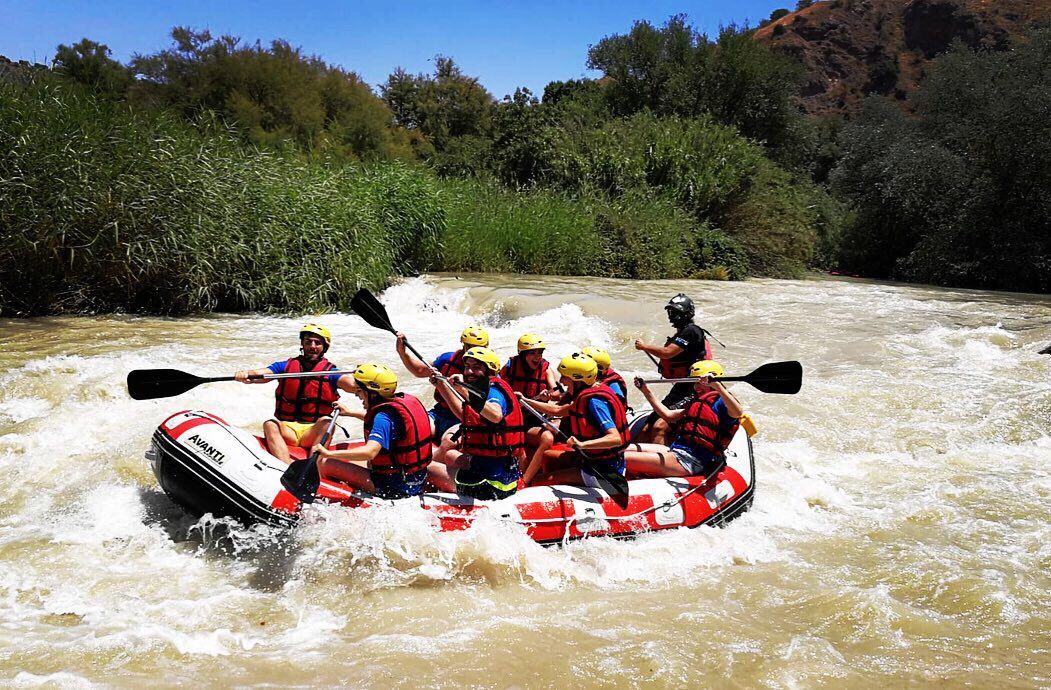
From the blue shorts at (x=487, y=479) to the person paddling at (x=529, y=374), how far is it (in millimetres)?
779

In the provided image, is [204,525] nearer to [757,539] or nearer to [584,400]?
[584,400]

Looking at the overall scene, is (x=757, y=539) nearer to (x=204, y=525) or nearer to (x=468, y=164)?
(x=204, y=525)

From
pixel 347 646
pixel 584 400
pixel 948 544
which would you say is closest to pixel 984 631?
pixel 948 544

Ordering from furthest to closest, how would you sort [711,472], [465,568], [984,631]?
1. [711,472]
2. [465,568]
3. [984,631]

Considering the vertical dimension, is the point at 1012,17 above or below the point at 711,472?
above

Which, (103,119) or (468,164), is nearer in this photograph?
(103,119)

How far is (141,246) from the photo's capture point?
908 centimetres

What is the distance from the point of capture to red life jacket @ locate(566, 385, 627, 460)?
4.42 m

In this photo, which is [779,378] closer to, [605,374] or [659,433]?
[659,433]

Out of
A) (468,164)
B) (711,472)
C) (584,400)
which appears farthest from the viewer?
(468,164)

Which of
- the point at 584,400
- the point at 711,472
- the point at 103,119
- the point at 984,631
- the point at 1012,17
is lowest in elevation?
the point at 984,631

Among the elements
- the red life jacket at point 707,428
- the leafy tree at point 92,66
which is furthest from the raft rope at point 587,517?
the leafy tree at point 92,66

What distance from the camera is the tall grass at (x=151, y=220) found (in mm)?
8695

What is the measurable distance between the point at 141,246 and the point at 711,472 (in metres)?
6.72
